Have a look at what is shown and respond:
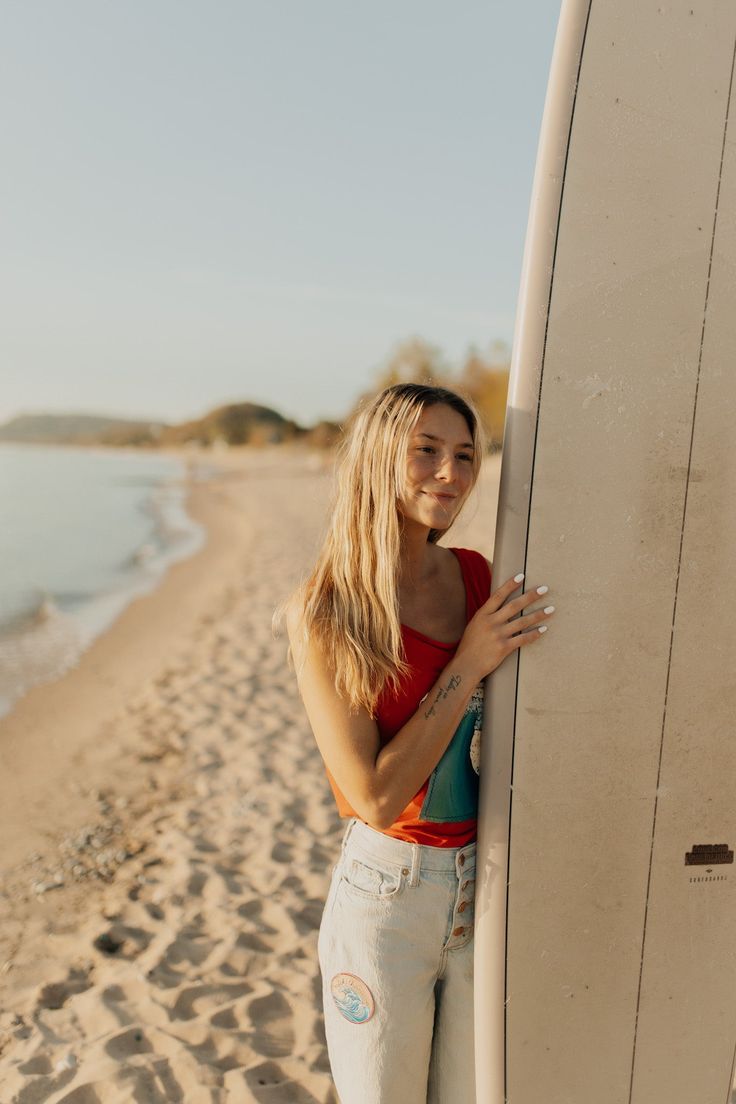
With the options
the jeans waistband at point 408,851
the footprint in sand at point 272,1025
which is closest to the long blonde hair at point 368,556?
the jeans waistband at point 408,851

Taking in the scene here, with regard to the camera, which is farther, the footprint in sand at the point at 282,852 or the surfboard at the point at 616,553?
the footprint in sand at the point at 282,852

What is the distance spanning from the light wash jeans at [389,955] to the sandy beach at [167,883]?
0.60 m

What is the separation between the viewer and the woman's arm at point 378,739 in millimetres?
1494

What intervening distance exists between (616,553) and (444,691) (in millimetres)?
442

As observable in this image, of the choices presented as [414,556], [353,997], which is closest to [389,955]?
[353,997]

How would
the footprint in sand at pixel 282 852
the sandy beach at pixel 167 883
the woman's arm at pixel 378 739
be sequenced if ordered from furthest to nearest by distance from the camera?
1. the footprint in sand at pixel 282 852
2. the sandy beach at pixel 167 883
3. the woman's arm at pixel 378 739

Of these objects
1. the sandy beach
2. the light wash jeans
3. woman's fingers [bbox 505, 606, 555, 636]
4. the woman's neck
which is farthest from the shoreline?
woman's fingers [bbox 505, 606, 555, 636]

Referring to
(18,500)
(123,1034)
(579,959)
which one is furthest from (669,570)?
(18,500)

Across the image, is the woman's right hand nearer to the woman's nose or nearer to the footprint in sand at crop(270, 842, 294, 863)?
the woman's nose

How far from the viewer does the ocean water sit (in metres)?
8.99

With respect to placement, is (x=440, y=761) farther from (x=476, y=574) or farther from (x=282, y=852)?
(x=282, y=852)

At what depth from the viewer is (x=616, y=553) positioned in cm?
171

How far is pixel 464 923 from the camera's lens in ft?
5.36

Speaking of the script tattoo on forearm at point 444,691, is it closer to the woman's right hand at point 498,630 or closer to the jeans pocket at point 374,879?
the woman's right hand at point 498,630
